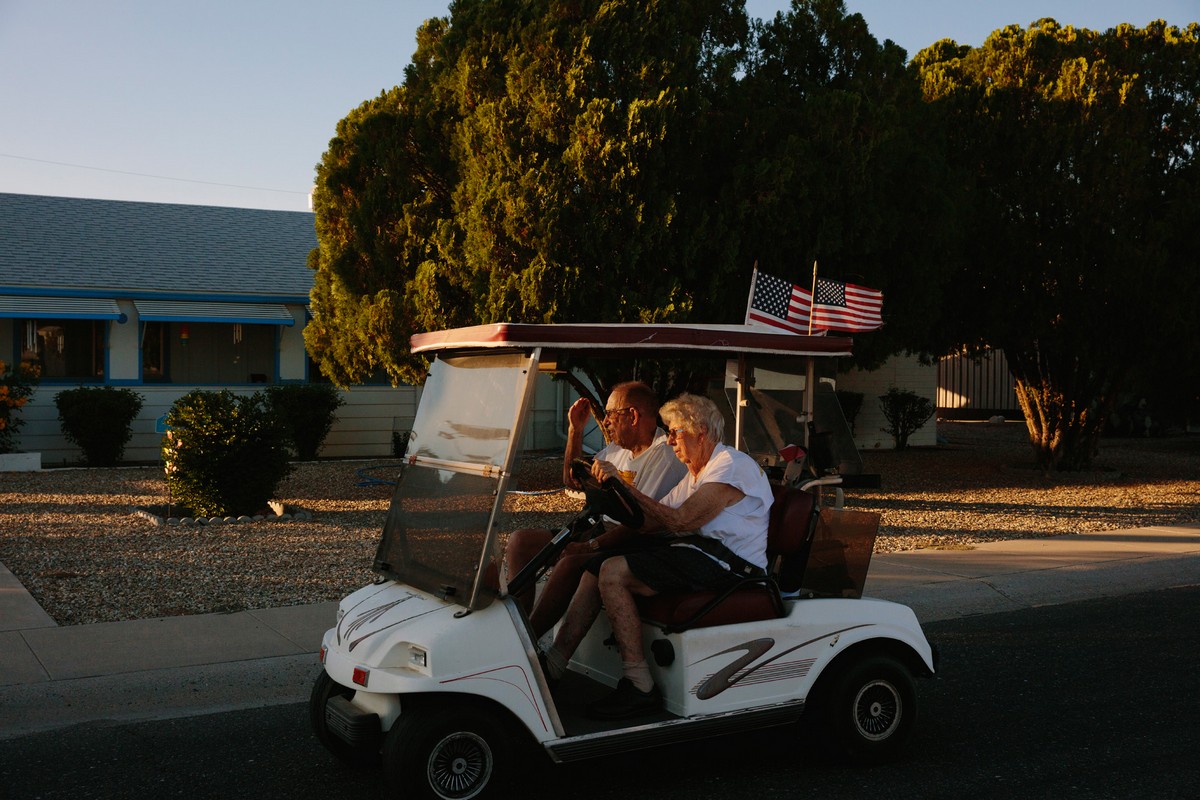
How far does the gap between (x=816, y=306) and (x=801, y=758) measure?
6621mm

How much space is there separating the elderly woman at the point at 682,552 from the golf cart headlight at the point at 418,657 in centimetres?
68

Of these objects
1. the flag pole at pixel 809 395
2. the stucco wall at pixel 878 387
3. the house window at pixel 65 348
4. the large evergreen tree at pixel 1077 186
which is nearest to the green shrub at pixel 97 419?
the house window at pixel 65 348

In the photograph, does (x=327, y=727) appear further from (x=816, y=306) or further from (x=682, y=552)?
(x=816, y=306)

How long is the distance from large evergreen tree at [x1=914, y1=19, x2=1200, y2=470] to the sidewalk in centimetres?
683

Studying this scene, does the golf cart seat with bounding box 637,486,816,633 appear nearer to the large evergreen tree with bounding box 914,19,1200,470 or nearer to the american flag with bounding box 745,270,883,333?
the american flag with bounding box 745,270,883,333

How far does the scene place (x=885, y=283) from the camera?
14.4m

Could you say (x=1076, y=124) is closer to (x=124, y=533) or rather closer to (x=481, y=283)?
(x=481, y=283)

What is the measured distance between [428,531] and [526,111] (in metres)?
9.13

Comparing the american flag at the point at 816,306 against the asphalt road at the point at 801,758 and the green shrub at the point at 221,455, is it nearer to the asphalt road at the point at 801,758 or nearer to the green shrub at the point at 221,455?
the asphalt road at the point at 801,758

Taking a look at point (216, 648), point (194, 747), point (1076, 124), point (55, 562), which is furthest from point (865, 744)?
point (1076, 124)

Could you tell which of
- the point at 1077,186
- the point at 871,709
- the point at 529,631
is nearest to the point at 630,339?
the point at 529,631

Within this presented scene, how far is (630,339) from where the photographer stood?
16.5 feet

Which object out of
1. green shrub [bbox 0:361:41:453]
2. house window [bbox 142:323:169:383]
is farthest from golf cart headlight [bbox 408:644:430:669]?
house window [bbox 142:323:169:383]

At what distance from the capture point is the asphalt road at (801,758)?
491 centimetres
